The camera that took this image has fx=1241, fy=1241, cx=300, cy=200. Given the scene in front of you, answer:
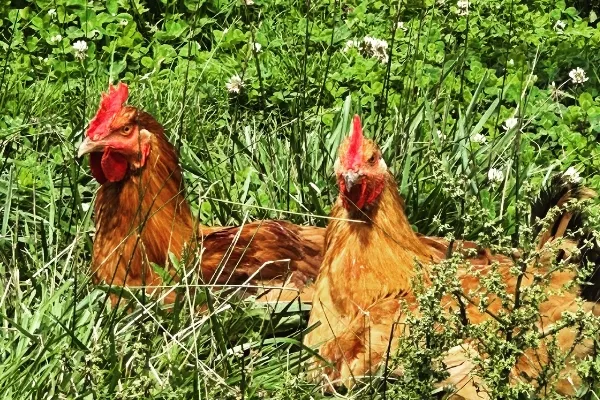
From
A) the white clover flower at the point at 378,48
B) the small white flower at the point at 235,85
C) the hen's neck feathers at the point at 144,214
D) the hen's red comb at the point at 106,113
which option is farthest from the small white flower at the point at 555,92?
the hen's red comb at the point at 106,113

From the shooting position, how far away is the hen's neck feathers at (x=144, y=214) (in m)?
4.75

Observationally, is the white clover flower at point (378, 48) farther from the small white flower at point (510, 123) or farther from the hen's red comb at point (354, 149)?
the hen's red comb at point (354, 149)

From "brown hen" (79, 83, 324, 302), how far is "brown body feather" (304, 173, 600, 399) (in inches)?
9.9

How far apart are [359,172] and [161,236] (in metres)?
0.90

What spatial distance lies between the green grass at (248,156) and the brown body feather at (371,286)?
127 millimetres

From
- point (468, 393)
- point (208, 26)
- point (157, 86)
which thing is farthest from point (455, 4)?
point (468, 393)

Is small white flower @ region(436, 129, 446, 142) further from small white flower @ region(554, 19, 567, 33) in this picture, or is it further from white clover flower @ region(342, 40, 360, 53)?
small white flower @ region(554, 19, 567, 33)

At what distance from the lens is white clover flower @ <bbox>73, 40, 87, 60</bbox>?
620 centimetres

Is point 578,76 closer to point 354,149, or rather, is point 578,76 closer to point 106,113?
point 354,149

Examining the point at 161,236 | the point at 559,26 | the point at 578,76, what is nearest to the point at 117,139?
the point at 161,236

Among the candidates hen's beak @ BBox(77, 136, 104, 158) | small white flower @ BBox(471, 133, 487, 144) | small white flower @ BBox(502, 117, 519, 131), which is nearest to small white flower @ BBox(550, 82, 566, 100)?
small white flower @ BBox(502, 117, 519, 131)

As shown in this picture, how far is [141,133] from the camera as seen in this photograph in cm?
478

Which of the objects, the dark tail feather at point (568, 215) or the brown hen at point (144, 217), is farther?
the brown hen at point (144, 217)

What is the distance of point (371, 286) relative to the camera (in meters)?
4.49
